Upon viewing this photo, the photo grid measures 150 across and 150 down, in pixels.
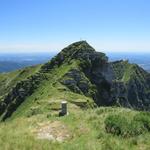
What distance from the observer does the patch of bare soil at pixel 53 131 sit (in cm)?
1693

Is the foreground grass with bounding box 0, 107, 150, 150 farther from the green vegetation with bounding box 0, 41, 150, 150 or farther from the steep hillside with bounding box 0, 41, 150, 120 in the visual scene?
the steep hillside with bounding box 0, 41, 150, 120

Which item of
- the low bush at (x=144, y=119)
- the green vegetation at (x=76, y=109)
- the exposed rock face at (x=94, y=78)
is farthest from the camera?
the exposed rock face at (x=94, y=78)

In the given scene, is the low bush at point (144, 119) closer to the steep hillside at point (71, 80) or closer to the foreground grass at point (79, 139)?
the foreground grass at point (79, 139)

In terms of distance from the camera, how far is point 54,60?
10450cm

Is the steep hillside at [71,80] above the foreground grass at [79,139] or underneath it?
underneath

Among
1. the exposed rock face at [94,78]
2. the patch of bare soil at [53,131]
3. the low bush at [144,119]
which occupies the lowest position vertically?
the exposed rock face at [94,78]

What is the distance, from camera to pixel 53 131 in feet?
59.4

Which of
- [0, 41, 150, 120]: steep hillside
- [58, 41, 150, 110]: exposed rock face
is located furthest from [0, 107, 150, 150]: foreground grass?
[58, 41, 150, 110]: exposed rock face

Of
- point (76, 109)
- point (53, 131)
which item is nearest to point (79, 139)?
point (53, 131)

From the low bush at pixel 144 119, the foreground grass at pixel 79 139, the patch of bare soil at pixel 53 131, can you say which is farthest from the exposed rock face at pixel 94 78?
the low bush at pixel 144 119

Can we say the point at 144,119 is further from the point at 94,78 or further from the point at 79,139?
the point at 94,78

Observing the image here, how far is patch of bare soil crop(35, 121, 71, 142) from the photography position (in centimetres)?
1693

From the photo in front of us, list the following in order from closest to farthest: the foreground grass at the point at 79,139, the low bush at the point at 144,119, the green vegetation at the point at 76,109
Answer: the foreground grass at the point at 79,139 < the green vegetation at the point at 76,109 < the low bush at the point at 144,119

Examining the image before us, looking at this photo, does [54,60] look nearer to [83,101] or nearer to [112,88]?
[112,88]
